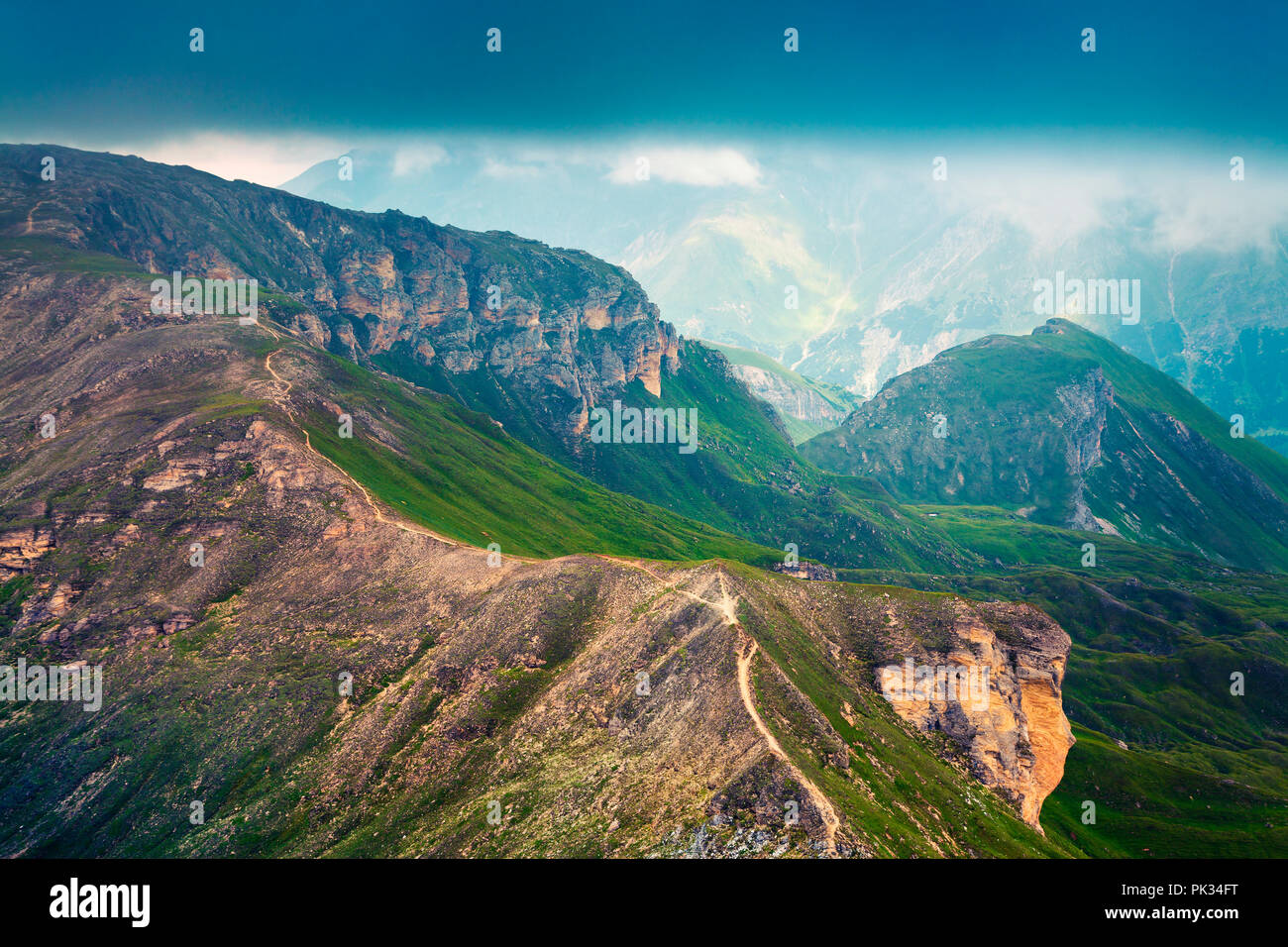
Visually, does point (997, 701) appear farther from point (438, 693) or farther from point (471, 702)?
point (438, 693)

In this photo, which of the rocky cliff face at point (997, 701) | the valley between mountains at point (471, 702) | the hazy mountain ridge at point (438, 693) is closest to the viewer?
the hazy mountain ridge at point (438, 693)

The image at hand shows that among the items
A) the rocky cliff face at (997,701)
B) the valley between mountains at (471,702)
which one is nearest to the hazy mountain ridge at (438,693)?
the valley between mountains at (471,702)

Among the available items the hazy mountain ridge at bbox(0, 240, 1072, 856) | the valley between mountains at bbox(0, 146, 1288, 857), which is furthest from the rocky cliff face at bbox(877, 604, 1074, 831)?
the hazy mountain ridge at bbox(0, 240, 1072, 856)

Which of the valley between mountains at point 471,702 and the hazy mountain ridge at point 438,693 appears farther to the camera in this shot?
the valley between mountains at point 471,702

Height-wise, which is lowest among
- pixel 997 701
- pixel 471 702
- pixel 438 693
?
pixel 997 701

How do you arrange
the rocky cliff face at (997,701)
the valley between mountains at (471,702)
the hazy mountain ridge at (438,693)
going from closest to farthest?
1. the hazy mountain ridge at (438,693)
2. the valley between mountains at (471,702)
3. the rocky cliff face at (997,701)

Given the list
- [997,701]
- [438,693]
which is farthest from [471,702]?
[997,701]

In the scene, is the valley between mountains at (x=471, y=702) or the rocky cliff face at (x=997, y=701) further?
the rocky cliff face at (x=997, y=701)

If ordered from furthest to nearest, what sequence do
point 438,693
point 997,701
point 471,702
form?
point 997,701, point 438,693, point 471,702

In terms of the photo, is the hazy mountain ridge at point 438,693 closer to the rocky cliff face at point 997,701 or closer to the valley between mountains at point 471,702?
the valley between mountains at point 471,702
